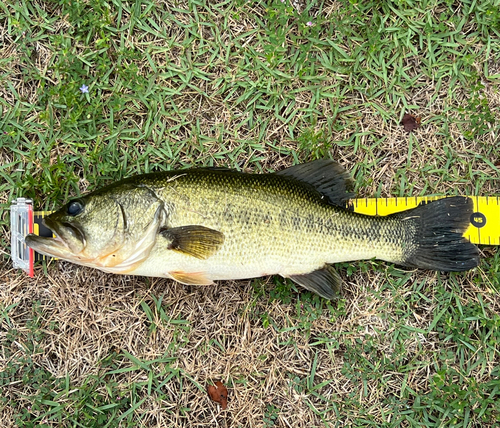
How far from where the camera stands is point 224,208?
339 cm

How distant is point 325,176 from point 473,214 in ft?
4.48

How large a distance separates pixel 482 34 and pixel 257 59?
207cm

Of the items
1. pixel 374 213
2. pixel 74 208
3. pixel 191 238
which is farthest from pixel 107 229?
pixel 374 213

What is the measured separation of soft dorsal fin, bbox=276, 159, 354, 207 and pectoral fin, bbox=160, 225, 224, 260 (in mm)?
835

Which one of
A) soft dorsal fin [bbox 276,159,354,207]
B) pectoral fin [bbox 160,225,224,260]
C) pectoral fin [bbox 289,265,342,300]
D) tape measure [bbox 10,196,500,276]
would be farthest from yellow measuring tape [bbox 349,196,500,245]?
pectoral fin [bbox 160,225,224,260]

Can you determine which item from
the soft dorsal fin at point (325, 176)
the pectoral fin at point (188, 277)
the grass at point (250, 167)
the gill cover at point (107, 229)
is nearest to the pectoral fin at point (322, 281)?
the grass at point (250, 167)

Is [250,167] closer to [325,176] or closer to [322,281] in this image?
[325,176]

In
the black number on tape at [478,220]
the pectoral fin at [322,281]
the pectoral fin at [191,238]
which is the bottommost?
the pectoral fin at [322,281]

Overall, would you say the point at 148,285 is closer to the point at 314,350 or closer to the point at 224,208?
the point at 224,208

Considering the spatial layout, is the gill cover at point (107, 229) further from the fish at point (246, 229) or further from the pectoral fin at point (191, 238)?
the pectoral fin at point (191, 238)

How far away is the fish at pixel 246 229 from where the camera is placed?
10.8ft

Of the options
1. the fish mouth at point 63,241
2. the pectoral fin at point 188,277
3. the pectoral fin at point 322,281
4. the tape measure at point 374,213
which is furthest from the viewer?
the tape measure at point 374,213

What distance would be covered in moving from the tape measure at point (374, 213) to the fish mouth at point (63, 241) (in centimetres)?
55

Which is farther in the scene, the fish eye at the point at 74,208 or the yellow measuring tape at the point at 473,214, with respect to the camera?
the yellow measuring tape at the point at 473,214
